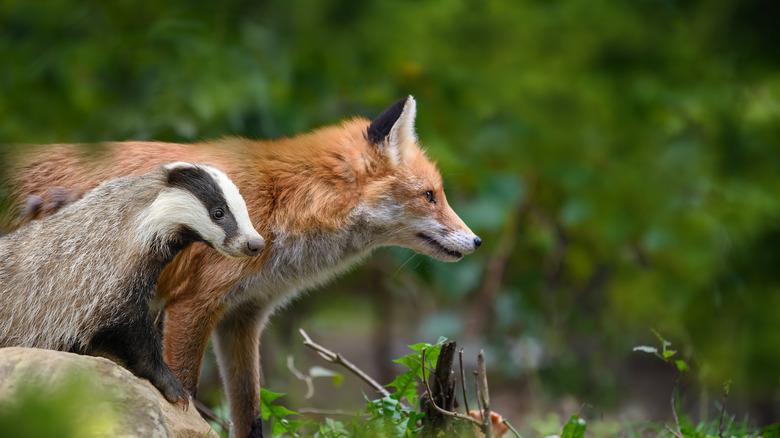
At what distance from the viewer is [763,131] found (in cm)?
501

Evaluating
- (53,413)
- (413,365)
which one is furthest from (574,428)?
(53,413)

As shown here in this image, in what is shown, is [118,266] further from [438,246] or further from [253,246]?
[438,246]

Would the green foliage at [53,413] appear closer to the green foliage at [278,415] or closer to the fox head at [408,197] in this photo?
the green foliage at [278,415]

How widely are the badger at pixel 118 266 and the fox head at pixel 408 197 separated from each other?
1604 mm

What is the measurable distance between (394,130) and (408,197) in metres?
0.47

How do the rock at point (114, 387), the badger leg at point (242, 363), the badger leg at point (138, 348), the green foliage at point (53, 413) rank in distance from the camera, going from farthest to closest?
the badger leg at point (242, 363) < the badger leg at point (138, 348) < the rock at point (114, 387) < the green foliage at point (53, 413)

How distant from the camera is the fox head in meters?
5.39

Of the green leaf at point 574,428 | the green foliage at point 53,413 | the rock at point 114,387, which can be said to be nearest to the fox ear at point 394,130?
the green leaf at point 574,428

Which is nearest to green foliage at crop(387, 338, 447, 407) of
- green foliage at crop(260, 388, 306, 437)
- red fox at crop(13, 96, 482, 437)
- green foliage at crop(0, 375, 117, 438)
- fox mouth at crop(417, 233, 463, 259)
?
green foliage at crop(260, 388, 306, 437)

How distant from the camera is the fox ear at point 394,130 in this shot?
5434 mm

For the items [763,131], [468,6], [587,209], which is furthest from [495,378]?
[468,6]

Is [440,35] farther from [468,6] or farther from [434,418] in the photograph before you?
[434,418]

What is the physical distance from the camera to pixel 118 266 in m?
3.81

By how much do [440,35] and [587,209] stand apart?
3.50m
